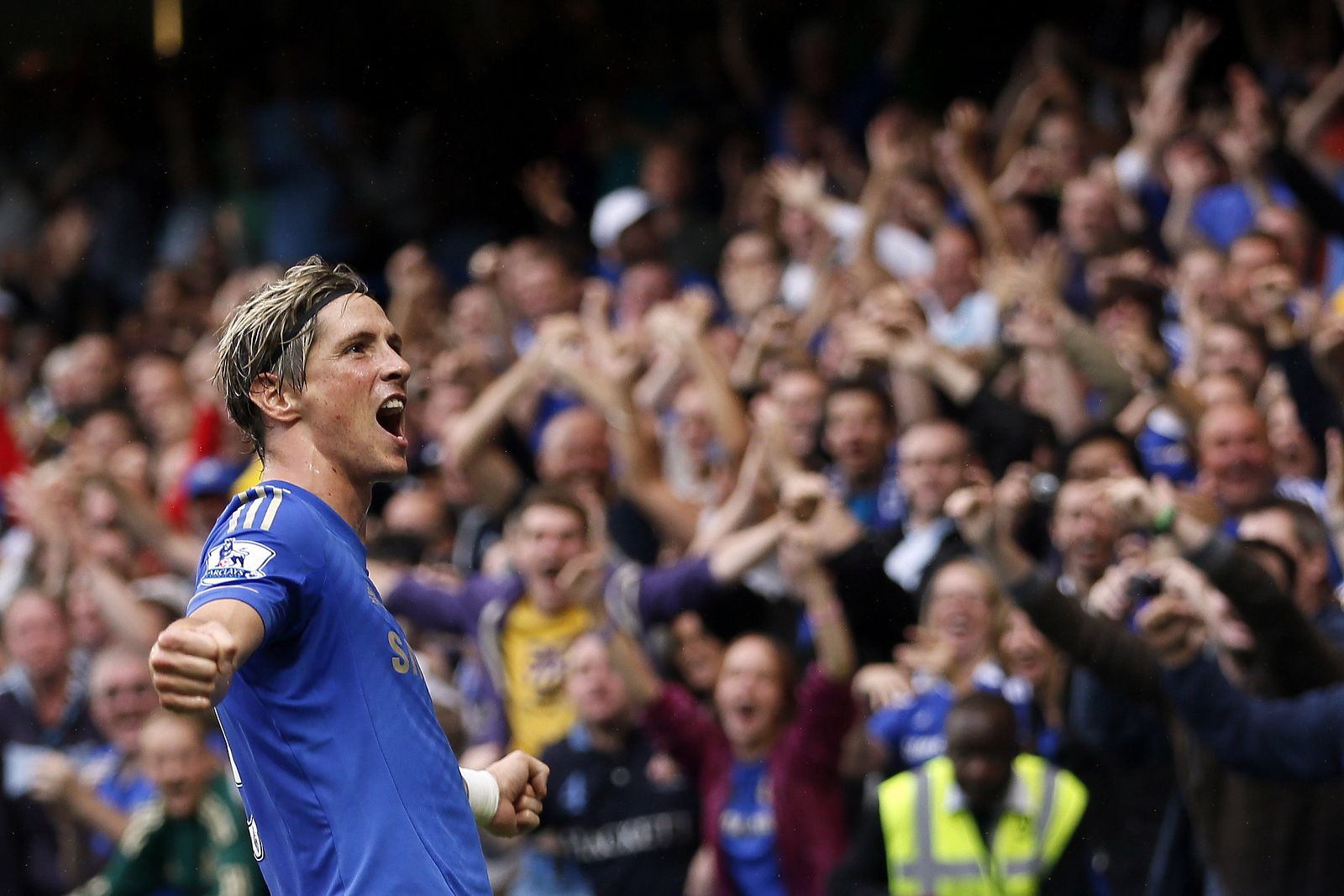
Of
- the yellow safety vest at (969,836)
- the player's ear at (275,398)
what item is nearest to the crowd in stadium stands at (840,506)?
the yellow safety vest at (969,836)

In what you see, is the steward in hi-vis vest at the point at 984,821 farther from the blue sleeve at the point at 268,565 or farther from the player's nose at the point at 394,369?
the blue sleeve at the point at 268,565

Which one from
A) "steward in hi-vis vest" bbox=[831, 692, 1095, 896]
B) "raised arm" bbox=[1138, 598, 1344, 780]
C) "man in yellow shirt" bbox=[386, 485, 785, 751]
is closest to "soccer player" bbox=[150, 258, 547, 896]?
"raised arm" bbox=[1138, 598, 1344, 780]

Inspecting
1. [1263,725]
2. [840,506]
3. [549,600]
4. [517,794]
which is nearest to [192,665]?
[517,794]

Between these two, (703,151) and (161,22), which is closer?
(703,151)

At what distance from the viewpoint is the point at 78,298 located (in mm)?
13219

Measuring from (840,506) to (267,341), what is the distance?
3749 mm

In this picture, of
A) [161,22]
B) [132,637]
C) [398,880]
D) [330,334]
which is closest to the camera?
[398,880]

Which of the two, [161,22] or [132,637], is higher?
[161,22]

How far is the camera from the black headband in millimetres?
3420

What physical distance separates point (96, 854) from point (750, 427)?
3.00 metres

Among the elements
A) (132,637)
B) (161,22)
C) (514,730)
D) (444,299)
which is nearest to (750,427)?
(514,730)

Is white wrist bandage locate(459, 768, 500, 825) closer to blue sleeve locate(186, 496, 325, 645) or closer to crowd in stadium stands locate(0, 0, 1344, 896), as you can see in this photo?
crowd in stadium stands locate(0, 0, 1344, 896)

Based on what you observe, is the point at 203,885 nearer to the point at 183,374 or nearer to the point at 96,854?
the point at 96,854

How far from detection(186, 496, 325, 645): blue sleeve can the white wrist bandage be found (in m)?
0.59
